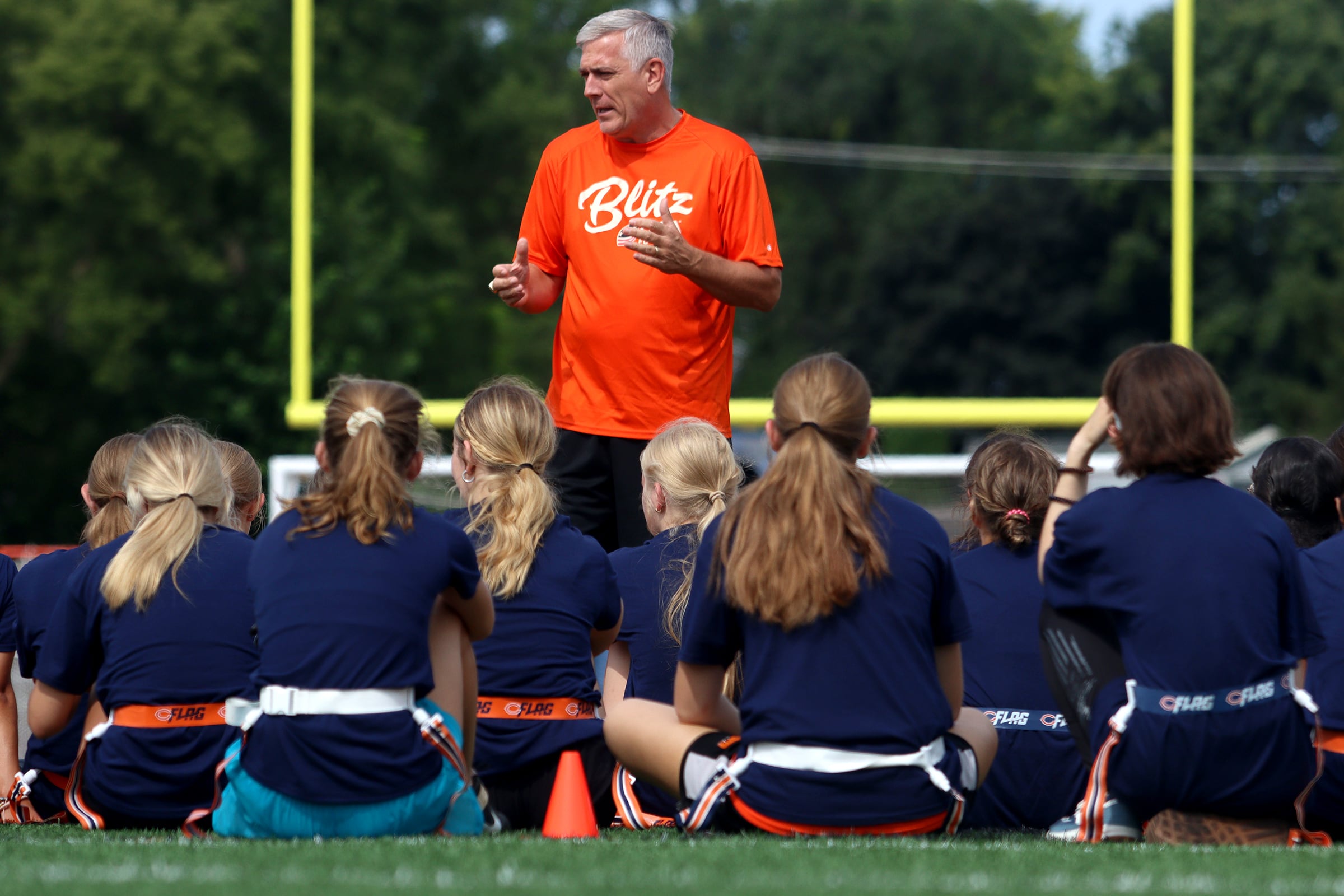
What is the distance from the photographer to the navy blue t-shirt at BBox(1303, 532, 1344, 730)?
3.66 m

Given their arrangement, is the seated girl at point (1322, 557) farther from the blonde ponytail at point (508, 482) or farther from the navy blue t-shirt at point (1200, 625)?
the blonde ponytail at point (508, 482)

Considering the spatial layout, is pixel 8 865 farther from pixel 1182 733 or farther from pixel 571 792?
pixel 1182 733

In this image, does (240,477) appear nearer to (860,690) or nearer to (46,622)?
(46,622)

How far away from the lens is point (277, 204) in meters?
21.0

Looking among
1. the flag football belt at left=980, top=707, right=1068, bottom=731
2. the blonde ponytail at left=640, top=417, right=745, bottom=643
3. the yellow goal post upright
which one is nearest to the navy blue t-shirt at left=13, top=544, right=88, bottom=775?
the blonde ponytail at left=640, top=417, right=745, bottom=643

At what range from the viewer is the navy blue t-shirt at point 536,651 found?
3.89 meters

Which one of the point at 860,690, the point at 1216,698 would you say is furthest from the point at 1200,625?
the point at 860,690

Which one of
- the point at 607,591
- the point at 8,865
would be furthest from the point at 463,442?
the point at 8,865

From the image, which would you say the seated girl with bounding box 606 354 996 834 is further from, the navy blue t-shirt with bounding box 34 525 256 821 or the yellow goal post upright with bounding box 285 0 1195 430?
the yellow goal post upright with bounding box 285 0 1195 430

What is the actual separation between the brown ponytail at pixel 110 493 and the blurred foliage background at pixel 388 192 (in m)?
12.5

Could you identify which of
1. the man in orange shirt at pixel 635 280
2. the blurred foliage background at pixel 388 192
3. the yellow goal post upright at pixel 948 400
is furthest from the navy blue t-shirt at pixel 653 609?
the blurred foliage background at pixel 388 192

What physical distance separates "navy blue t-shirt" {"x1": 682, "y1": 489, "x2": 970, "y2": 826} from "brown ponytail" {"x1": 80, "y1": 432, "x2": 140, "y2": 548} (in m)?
1.61

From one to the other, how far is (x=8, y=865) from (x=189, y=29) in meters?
18.0

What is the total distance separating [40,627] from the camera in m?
4.04
